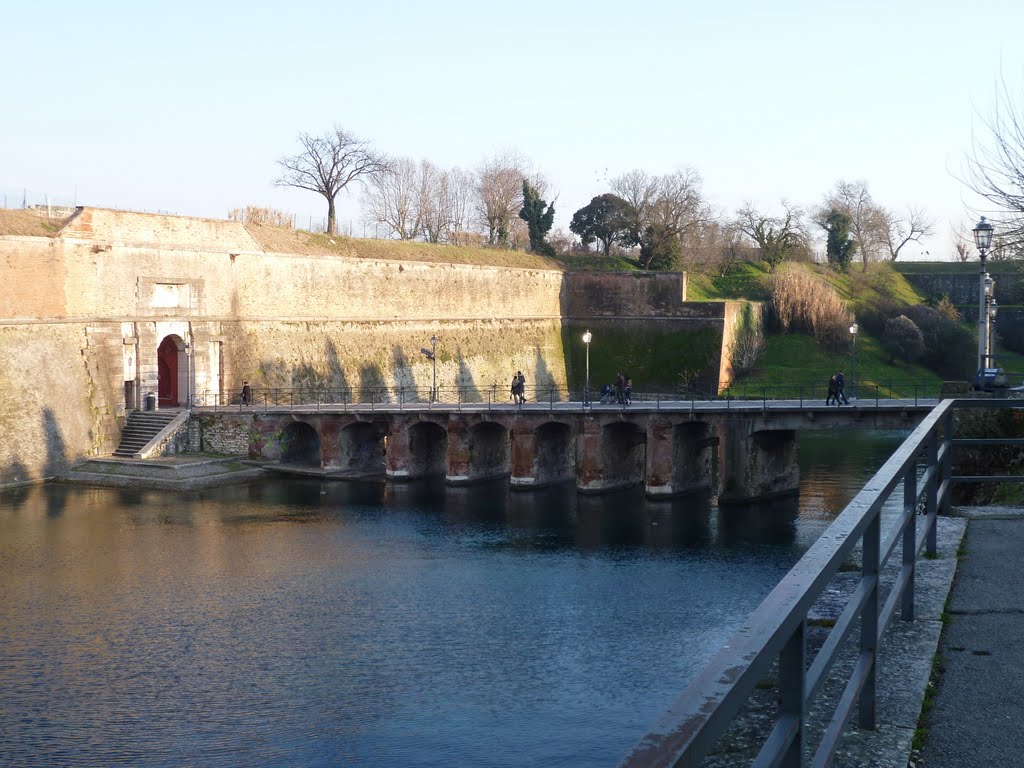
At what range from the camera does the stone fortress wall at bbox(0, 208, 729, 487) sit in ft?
101

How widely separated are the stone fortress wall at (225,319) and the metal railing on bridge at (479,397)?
0.39m

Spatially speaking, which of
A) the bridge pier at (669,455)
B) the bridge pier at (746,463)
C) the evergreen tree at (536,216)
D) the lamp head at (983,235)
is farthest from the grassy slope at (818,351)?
the lamp head at (983,235)

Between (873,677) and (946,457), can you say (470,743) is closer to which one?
(946,457)

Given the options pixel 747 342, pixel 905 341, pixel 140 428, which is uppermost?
pixel 747 342

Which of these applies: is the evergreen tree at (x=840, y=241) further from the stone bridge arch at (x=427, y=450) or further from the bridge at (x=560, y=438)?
the stone bridge arch at (x=427, y=450)

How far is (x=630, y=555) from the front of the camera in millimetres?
22547

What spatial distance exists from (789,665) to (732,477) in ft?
87.4

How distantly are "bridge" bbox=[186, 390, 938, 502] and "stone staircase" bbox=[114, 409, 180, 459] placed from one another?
997mm

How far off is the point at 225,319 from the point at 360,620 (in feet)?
67.9

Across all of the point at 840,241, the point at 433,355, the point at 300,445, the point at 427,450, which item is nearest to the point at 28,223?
the point at 300,445

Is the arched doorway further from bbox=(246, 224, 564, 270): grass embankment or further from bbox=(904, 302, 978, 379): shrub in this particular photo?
bbox=(904, 302, 978, 379): shrub

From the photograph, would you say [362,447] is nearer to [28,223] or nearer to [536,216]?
[28,223]

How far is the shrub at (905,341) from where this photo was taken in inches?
A: 1972

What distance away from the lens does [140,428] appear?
108ft
